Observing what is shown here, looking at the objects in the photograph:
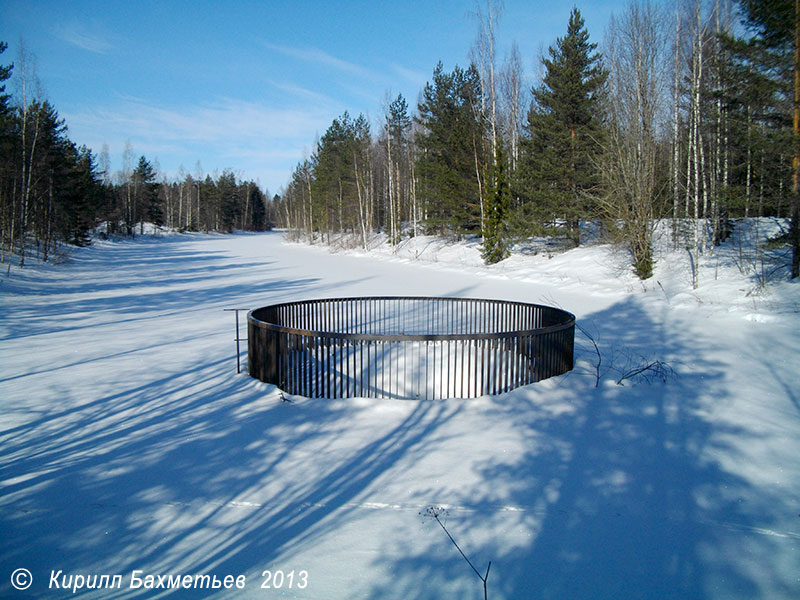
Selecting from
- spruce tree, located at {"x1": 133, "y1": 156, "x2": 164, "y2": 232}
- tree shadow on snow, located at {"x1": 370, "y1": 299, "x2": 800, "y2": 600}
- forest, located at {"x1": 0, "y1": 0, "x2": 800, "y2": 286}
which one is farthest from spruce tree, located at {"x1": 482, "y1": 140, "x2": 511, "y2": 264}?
spruce tree, located at {"x1": 133, "y1": 156, "x2": 164, "y2": 232}

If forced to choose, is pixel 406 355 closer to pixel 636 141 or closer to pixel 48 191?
pixel 636 141

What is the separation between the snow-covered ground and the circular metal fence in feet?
1.24

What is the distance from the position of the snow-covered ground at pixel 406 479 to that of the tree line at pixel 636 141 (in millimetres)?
9872

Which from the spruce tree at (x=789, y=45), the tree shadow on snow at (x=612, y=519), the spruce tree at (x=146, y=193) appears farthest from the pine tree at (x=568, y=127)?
the spruce tree at (x=146, y=193)

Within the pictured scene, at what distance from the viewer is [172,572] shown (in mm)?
3393

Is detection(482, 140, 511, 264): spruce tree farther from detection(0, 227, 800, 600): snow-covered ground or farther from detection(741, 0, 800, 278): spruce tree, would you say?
detection(0, 227, 800, 600): snow-covered ground

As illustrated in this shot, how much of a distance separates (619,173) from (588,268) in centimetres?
515

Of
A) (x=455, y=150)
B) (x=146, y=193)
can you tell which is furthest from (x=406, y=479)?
(x=146, y=193)

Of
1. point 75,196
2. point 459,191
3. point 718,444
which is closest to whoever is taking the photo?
point 718,444

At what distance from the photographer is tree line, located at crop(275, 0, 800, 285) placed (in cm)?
1530

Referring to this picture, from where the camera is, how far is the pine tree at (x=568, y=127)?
82.4 ft

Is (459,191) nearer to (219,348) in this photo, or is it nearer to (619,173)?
(619,173)

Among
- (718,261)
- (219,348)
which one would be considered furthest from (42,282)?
(718,261)

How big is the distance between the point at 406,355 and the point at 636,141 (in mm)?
15413
